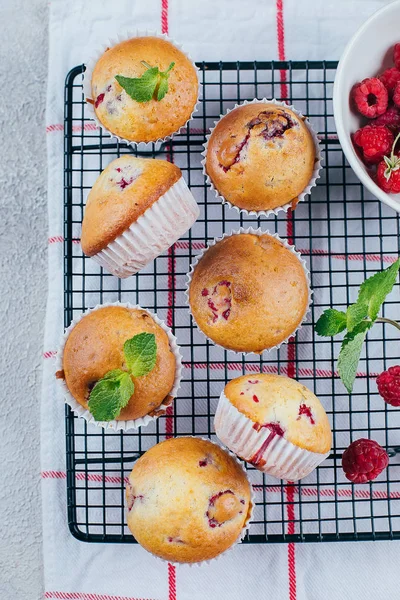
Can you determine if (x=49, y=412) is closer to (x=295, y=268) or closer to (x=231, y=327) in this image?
(x=231, y=327)

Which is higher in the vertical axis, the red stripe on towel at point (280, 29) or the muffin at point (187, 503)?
the red stripe on towel at point (280, 29)

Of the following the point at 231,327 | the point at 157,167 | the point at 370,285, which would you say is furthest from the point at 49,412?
the point at 370,285

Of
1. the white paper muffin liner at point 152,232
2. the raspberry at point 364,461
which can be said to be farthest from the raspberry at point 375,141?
the raspberry at point 364,461

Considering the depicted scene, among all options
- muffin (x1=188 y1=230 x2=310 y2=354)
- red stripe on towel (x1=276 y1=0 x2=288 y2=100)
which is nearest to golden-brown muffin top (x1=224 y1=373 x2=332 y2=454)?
muffin (x1=188 y1=230 x2=310 y2=354)

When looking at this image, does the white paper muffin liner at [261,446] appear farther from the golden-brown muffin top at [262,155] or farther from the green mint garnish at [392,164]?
the green mint garnish at [392,164]

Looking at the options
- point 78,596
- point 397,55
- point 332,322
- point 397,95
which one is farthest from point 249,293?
point 78,596

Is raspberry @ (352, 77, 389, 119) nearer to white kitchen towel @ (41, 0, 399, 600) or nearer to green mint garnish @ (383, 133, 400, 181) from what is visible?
green mint garnish @ (383, 133, 400, 181)
